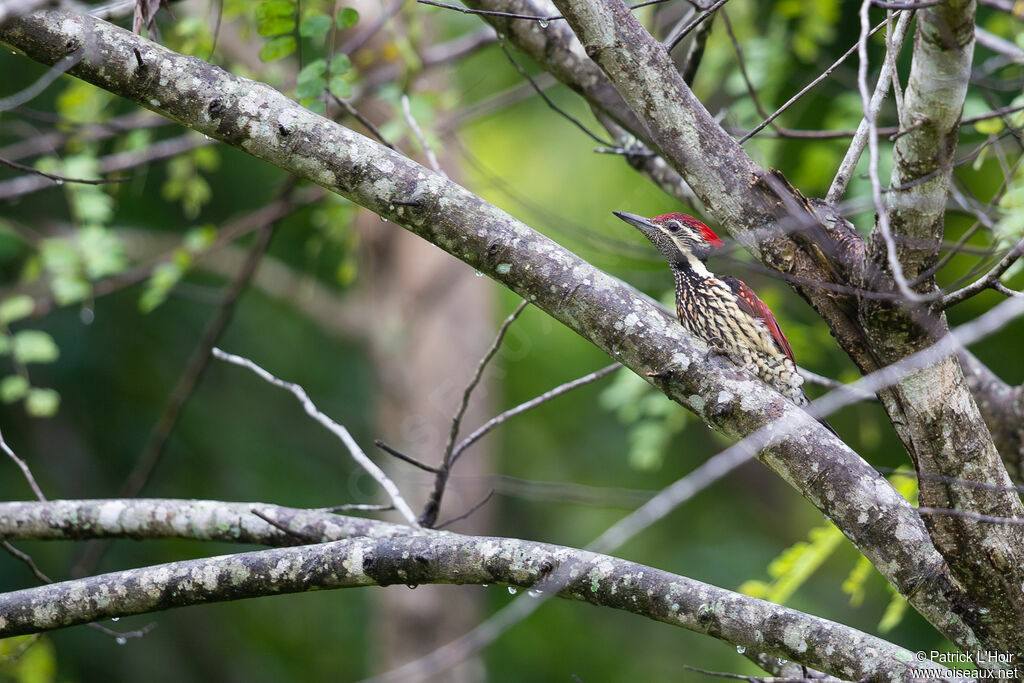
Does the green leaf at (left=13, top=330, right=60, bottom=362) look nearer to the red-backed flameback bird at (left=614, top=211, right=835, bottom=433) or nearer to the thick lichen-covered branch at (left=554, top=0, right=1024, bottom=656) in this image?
the red-backed flameback bird at (left=614, top=211, right=835, bottom=433)

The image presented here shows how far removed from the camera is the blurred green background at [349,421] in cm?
617

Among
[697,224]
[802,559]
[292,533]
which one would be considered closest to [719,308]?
[697,224]

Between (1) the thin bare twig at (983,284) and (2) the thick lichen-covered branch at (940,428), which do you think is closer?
(1) the thin bare twig at (983,284)

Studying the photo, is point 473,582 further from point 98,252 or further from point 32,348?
point 98,252

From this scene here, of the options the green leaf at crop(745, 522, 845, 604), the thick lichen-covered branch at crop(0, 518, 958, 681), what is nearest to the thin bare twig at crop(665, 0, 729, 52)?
the thick lichen-covered branch at crop(0, 518, 958, 681)

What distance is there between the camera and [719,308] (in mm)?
3219

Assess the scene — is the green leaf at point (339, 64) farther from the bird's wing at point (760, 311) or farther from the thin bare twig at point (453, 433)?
the bird's wing at point (760, 311)

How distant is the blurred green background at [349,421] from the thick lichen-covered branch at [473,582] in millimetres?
3281

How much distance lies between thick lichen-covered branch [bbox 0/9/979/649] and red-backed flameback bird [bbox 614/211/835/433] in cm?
103

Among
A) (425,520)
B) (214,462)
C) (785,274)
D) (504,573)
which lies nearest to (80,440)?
(214,462)

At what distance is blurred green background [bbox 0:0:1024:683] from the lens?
20.2 feet

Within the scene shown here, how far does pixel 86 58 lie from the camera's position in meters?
1.96

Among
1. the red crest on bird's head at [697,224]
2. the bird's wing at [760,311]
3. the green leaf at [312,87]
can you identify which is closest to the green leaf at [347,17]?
the green leaf at [312,87]

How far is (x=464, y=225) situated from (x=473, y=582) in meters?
0.81
